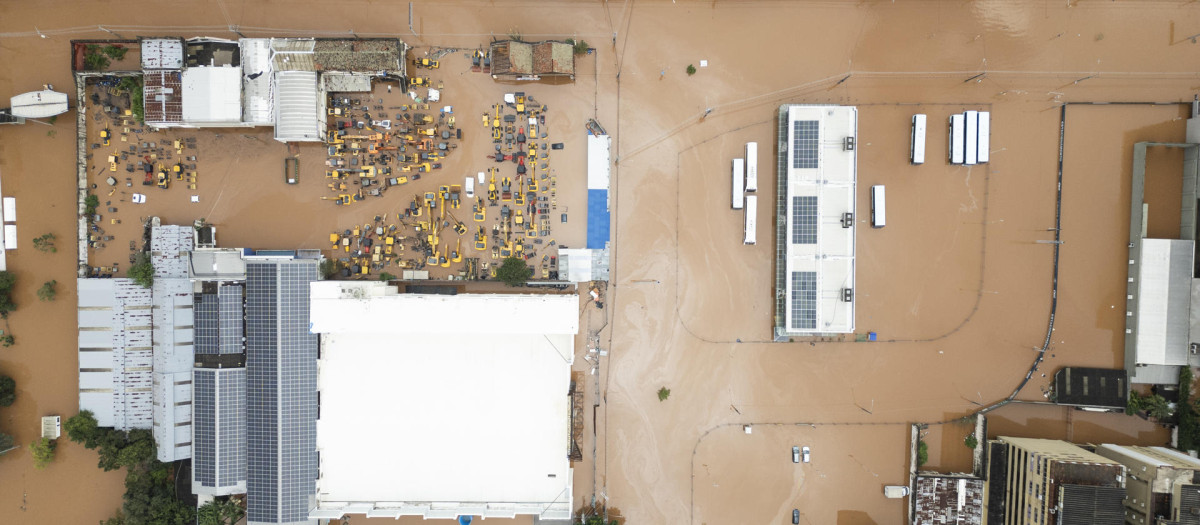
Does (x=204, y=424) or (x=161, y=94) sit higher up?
(x=161, y=94)

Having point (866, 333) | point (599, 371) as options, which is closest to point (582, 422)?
point (599, 371)

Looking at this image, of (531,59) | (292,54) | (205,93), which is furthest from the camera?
(531,59)

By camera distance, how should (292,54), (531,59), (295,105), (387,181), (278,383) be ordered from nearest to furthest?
(278,383)
(292,54)
(295,105)
(531,59)
(387,181)

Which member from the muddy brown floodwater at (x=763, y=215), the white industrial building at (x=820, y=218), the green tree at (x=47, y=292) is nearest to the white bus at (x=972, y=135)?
the muddy brown floodwater at (x=763, y=215)

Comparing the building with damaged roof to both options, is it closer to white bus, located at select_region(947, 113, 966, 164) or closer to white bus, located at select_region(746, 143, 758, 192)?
white bus, located at select_region(746, 143, 758, 192)

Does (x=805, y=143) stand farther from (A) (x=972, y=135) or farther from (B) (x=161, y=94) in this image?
(B) (x=161, y=94)

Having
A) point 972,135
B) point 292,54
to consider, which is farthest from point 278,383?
point 972,135

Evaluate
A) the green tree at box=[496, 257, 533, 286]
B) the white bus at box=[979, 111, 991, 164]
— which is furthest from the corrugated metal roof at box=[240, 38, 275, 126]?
the white bus at box=[979, 111, 991, 164]

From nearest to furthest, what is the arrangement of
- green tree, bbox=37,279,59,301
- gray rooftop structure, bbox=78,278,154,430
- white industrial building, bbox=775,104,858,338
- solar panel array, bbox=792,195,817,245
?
1. white industrial building, bbox=775,104,858,338
2. solar panel array, bbox=792,195,817,245
3. gray rooftop structure, bbox=78,278,154,430
4. green tree, bbox=37,279,59,301
